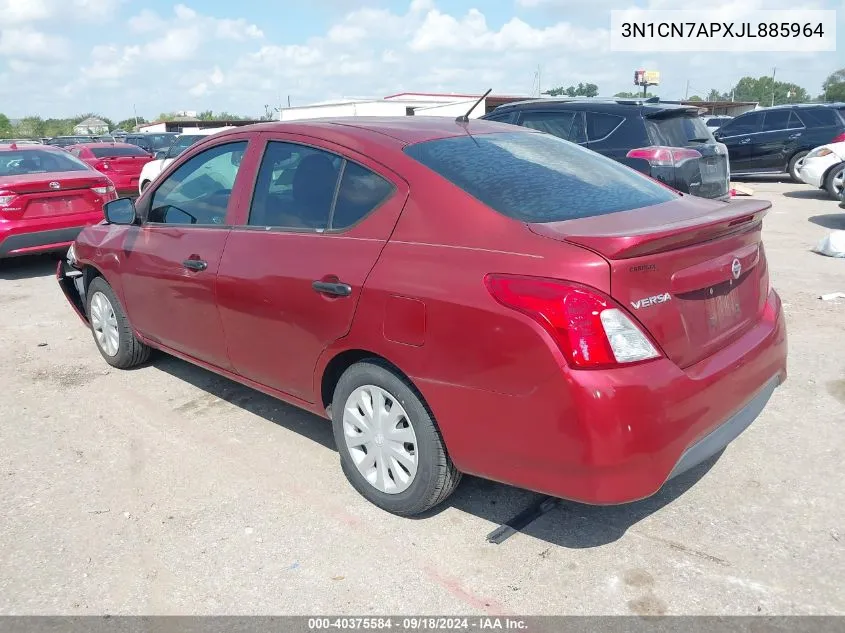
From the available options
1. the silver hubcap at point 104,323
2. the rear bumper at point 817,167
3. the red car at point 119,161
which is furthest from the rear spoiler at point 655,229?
the red car at point 119,161

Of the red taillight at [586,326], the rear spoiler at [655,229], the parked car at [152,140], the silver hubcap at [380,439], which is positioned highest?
the parked car at [152,140]

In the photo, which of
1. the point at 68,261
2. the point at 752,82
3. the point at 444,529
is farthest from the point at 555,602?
the point at 752,82

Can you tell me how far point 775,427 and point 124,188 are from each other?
15513 millimetres

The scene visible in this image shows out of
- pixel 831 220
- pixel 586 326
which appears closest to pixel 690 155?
pixel 831 220

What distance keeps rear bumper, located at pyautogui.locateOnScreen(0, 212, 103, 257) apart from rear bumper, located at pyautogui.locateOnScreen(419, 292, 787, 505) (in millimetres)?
7275

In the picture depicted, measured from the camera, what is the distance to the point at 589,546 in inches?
118

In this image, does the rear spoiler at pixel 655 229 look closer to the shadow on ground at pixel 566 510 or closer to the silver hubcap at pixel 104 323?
the shadow on ground at pixel 566 510

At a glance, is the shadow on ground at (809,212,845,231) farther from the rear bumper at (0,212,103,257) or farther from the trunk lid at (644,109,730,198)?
the rear bumper at (0,212,103,257)

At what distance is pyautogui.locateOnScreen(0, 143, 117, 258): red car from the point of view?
27.3 feet

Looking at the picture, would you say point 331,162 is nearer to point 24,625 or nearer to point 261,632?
point 261,632

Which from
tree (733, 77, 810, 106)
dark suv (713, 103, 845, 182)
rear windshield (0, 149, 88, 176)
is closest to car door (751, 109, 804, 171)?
dark suv (713, 103, 845, 182)

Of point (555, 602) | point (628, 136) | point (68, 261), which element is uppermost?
point (628, 136)

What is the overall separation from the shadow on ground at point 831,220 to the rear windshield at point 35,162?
10.4m

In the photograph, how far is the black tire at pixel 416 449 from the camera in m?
2.97
